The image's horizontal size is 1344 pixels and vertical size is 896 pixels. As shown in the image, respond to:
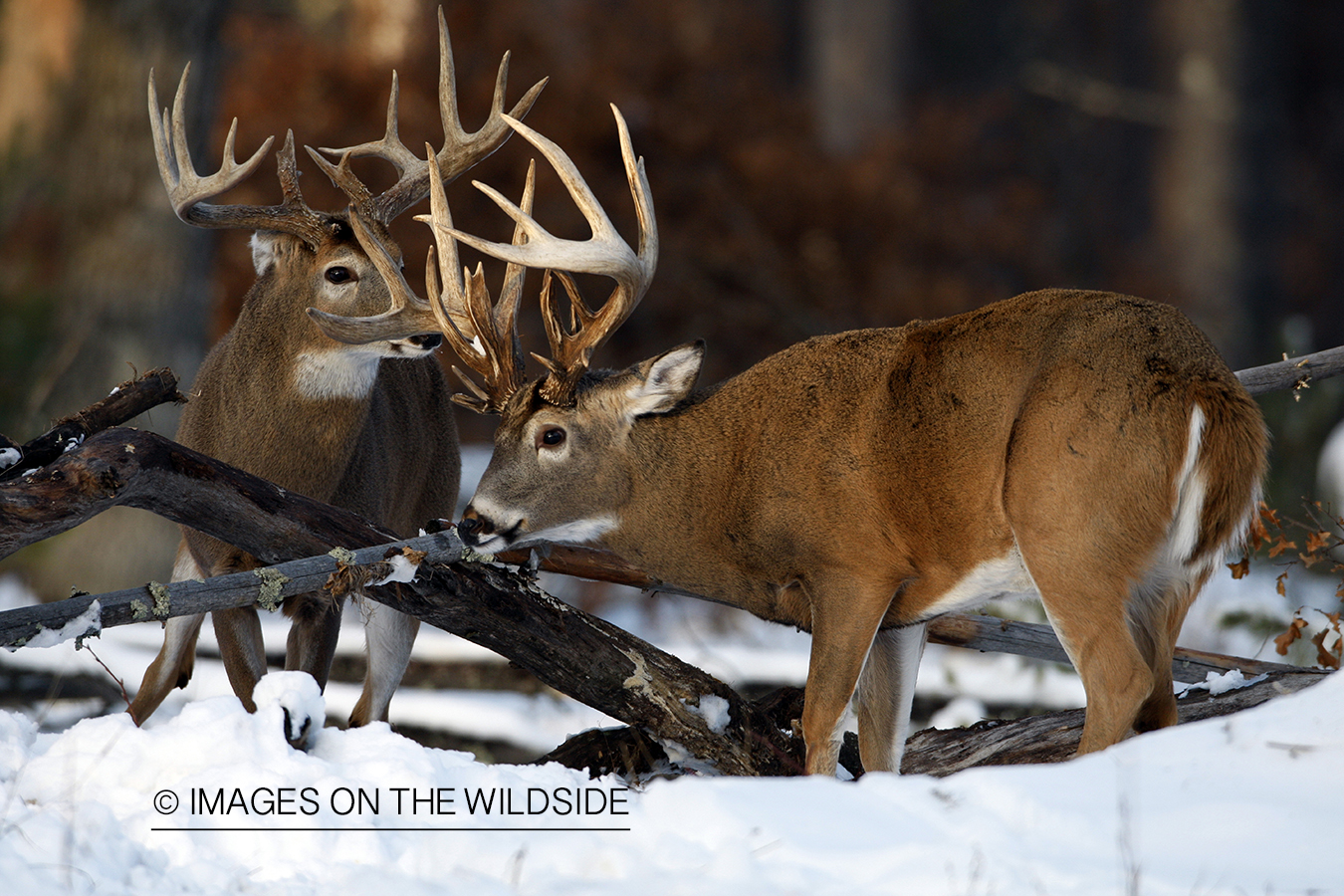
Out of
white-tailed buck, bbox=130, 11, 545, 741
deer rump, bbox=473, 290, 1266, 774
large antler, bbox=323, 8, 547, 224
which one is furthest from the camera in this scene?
large antler, bbox=323, 8, 547, 224

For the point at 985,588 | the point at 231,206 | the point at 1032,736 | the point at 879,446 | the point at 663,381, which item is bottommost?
the point at 1032,736

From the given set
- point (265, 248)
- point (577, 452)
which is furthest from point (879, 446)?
point (265, 248)

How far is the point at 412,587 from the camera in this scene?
466 cm

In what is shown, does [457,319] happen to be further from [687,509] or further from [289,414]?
[687,509]

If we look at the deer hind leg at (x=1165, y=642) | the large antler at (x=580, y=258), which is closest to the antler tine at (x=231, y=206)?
the large antler at (x=580, y=258)

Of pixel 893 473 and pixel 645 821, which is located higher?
pixel 893 473

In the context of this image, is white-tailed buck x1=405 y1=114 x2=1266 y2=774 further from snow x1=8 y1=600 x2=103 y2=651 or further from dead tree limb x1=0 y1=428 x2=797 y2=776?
snow x1=8 y1=600 x2=103 y2=651

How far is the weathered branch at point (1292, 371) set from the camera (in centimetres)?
561

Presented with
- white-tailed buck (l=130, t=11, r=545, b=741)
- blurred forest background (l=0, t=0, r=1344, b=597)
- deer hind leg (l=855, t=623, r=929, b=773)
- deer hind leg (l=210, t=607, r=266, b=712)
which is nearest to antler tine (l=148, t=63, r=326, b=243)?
white-tailed buck (l=130, t=11, r=545, b=741)

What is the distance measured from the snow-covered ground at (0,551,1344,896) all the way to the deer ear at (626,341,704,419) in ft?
4.90

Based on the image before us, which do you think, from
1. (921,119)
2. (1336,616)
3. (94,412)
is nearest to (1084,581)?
(1336,616)

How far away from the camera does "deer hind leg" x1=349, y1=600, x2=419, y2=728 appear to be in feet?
20.6

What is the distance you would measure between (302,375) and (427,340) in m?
0.57

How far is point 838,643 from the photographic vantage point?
4.66 meters
